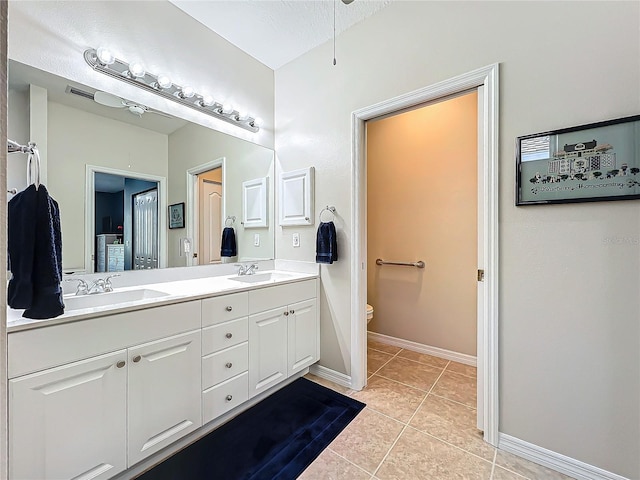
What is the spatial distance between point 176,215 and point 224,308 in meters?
0.83

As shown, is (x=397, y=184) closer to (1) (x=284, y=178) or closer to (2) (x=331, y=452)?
(1) (x=284, y=178)

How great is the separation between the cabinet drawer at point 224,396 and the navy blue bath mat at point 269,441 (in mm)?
143

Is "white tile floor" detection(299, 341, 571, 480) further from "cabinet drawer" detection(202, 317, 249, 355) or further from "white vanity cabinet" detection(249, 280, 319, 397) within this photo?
"cabinet drawer" detection(202, 317, 249, 355)

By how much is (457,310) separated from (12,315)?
9.56 feet

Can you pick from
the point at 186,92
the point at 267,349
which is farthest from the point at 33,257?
the point at 186,92

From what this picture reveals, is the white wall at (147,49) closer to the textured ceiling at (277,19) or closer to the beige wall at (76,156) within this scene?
the textured ceiling at (277,19)

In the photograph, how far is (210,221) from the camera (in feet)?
7.29

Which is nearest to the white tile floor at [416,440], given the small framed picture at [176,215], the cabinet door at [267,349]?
the cabinet door at [267,349]

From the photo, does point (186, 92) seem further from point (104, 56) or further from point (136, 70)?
point (104, 56)

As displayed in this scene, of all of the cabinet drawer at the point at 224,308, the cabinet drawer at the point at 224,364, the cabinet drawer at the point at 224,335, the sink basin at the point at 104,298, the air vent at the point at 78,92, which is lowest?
the cabinet drawer at the point at 224,364

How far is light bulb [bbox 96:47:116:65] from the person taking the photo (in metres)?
1.57

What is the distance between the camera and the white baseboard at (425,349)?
2.55 metres

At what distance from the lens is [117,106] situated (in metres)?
1.72

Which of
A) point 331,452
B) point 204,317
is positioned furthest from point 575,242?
point 204,317
